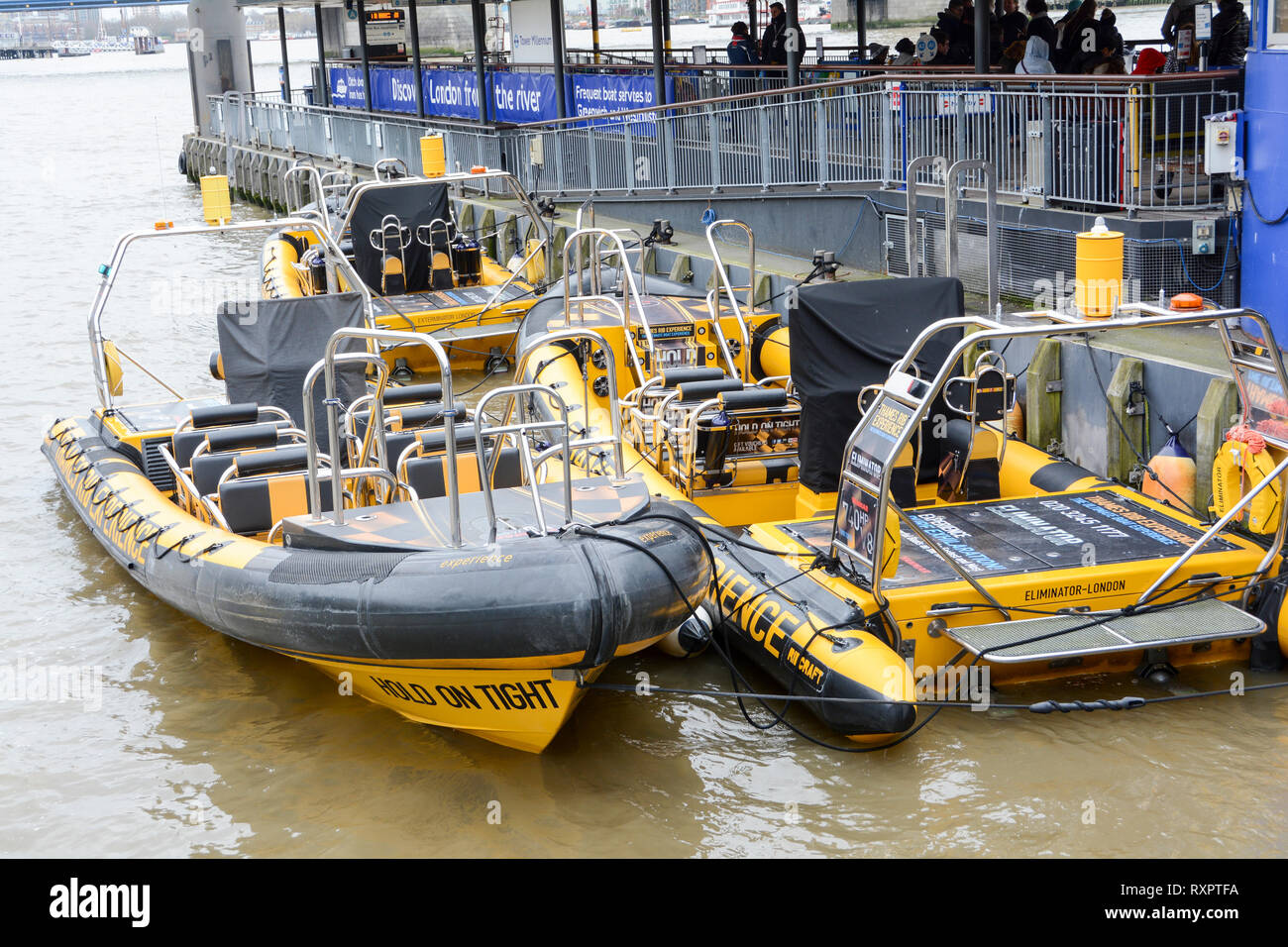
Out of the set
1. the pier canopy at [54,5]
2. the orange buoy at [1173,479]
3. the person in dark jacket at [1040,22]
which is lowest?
the orange buoy at [1173,479]

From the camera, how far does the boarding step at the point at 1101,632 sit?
6734mm

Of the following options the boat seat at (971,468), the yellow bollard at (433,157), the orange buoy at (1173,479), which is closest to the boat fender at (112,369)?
the yellow bollard at (433,157)

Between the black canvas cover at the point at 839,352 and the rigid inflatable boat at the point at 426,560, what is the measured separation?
1590 mm

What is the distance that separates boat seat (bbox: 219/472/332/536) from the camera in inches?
321

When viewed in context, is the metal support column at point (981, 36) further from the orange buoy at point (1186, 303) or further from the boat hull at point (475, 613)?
the boat hull at point (475, 613)

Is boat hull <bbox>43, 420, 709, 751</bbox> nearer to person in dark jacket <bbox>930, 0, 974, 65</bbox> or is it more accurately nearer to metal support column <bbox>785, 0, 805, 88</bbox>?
metal support column <bbox>785, 0, 805, 88</bbox>

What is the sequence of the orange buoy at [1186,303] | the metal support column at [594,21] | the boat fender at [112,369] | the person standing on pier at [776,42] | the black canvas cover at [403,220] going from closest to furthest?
1. the orange buoy at [1186,303]
2. the boat fender at [112,369]
3. the black canvas cover at [403,220]
4. the person standing on pier at [776,42]
5. the metal support column at [594,21]

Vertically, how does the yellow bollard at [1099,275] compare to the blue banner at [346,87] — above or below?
below

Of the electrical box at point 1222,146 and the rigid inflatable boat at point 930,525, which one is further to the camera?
the electrical box at point 1222,146

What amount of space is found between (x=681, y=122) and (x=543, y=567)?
11.7 metres

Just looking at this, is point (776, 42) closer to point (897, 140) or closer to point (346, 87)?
point (897, 140)

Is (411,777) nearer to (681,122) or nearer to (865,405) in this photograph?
(865,405)

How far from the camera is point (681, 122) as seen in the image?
17.0 metres

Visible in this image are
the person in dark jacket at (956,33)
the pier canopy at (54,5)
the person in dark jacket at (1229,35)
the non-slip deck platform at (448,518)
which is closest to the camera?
the non-slip deck platform at (448,518)
